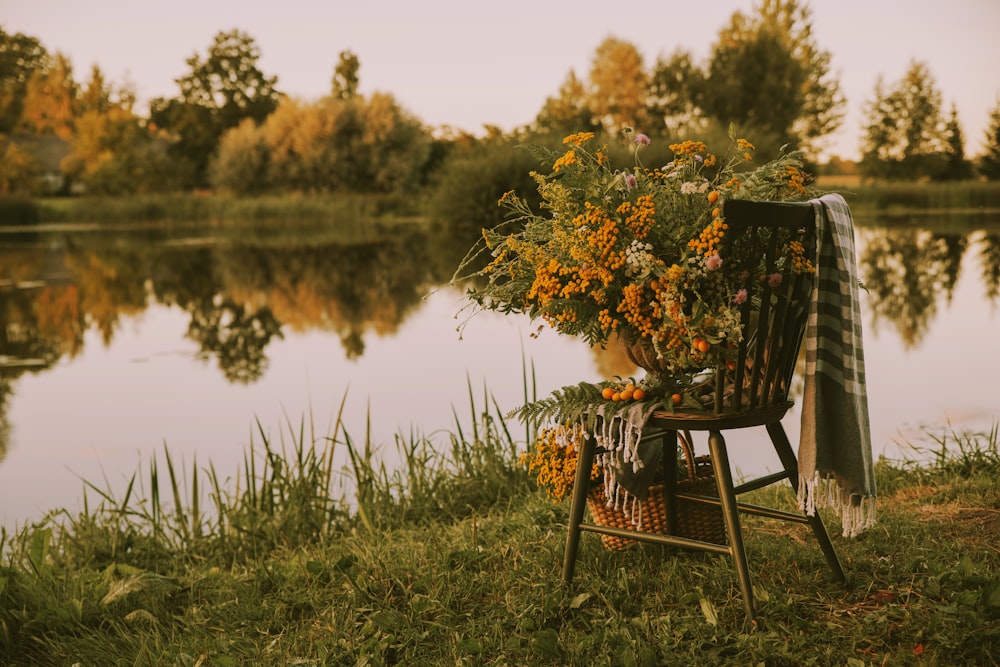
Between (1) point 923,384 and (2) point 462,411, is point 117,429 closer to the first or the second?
(2) point 462,411

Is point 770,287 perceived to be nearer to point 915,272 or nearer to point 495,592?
point 495,592

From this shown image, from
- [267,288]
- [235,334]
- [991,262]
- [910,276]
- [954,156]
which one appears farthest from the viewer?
[954,156]

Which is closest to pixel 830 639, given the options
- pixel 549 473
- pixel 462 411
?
pixel 549 473

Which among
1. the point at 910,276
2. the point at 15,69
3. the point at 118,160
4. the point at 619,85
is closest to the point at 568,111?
the point at 619,85

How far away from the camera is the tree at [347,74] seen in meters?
45.8

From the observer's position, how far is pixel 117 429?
27.1 ft

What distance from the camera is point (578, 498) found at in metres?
3.08

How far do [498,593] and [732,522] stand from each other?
0.87 metres

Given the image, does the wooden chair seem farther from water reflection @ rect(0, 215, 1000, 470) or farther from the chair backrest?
water reflection @ rect(0, 215, 1000, 470)

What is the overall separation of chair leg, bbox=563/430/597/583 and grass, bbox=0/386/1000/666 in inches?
3.4

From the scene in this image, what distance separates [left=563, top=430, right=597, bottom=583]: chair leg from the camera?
10.0ft

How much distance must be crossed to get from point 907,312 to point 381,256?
447 inches

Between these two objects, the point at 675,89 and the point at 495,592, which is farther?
the point at 675,89

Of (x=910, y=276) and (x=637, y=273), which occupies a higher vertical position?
(x=637, y=273)
